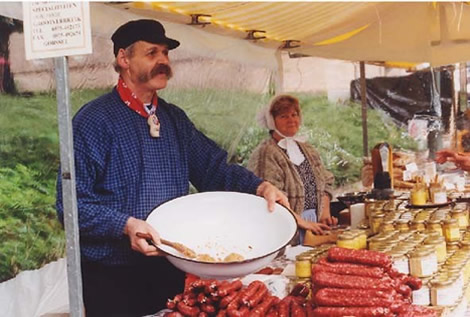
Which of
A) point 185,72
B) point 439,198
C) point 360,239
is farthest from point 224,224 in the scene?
point 185,72

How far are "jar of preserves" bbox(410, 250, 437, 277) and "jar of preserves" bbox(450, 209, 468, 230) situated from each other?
1.09 meters

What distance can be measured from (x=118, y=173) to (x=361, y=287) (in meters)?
1.38

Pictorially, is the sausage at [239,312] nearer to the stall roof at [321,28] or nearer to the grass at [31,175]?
the stall roof at [321,28]

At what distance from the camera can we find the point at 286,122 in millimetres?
5750

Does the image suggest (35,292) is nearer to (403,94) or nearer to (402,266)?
(402,266)

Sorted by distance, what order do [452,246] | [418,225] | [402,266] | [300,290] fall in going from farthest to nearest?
[418,225], [452,246], [300,290], [402,266]

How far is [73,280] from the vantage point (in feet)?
7.23

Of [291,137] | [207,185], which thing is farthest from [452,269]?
[291,137]

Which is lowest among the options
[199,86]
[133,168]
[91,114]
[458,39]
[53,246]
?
[53,246]

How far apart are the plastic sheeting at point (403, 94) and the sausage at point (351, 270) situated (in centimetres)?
789

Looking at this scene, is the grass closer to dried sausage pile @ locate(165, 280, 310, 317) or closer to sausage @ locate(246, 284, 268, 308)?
dried sausage pile @ locate(165, 280, 310, 317)

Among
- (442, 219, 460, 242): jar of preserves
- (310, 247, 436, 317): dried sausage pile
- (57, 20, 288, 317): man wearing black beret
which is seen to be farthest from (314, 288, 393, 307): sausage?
(442, 219, 460, 242): jar of preserves

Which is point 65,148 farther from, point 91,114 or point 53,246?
point 53,246

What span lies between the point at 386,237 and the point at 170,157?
1188 mm
